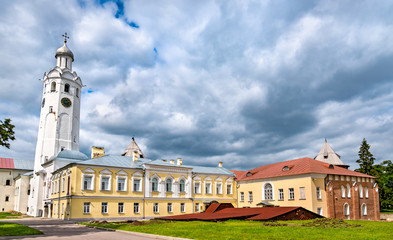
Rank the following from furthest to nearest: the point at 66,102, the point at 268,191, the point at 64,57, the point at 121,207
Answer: the point at 64,57, the point at 66,102, the point at 268,191, the point at 121,207

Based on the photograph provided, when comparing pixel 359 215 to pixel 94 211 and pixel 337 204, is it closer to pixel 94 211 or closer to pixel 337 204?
pixel 337 204

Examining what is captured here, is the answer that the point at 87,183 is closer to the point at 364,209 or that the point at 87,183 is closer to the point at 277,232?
the point at 277,232

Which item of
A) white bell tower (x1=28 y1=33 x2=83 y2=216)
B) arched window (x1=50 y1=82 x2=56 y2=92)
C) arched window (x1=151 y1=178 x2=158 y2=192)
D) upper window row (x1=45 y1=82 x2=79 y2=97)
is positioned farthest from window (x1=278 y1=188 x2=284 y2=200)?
arched window (x1=50 y1=82 x2=56 y2=92)

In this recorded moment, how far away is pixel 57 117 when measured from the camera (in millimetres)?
51344

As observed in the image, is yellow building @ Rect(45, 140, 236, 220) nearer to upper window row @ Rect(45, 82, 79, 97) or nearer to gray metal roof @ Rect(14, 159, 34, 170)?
upper window row @ Rect(45, 82, 79, 97)

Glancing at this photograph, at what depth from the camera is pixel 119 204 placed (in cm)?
3934

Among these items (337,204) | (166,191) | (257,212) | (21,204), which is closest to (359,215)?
(337,204)

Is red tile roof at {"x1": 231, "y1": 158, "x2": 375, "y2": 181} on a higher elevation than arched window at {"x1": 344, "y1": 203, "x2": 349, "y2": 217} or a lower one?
higher

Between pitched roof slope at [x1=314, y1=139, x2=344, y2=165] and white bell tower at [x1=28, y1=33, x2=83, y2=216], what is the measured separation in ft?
142

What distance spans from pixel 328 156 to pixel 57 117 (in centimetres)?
4684

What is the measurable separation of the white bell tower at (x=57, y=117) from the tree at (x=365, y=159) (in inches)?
2058

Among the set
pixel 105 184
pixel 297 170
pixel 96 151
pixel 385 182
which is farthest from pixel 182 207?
pixel 385 182

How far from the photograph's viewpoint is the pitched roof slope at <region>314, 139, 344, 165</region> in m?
58.8

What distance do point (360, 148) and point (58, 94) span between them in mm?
56279
